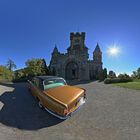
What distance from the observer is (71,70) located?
5216 centimetres

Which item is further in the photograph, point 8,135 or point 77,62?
point 77,62

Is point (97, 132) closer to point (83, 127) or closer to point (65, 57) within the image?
point (83, 127)

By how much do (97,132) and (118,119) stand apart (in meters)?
1.65

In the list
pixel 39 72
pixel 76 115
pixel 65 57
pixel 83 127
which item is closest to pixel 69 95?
pixel 76 115

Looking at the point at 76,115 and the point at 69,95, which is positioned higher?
the point at 69,95

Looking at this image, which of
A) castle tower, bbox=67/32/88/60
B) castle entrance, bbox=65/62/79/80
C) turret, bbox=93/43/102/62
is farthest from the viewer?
castle tower, bbox=67/32/88/60

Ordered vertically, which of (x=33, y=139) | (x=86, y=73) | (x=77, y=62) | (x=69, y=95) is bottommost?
(x=33, y=139)

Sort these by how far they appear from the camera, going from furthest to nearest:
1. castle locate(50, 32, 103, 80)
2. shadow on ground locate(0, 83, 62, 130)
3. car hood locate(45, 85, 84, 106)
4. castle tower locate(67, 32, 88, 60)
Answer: castle tower locate(67, 32, 88, 60), castle locate(50, 32, 103, 80), car hood locate(45, 85, 84, 106), shadow on ground locate(0, 83, 62, 130)

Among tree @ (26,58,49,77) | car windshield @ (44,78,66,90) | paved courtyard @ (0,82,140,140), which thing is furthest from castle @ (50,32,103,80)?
paved courtyard @ (0,82,140,140)

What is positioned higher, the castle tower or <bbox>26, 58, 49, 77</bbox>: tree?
the castle tower

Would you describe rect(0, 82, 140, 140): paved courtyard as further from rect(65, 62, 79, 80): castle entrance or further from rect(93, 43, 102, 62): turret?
rect(93, 43, 102, 62): turret

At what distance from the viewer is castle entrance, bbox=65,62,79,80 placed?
51.6m

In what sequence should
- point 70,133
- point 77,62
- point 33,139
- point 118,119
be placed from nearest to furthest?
point 33,139
point 70,133
point 118,119
point 77,62

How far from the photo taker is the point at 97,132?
588 centimetres
